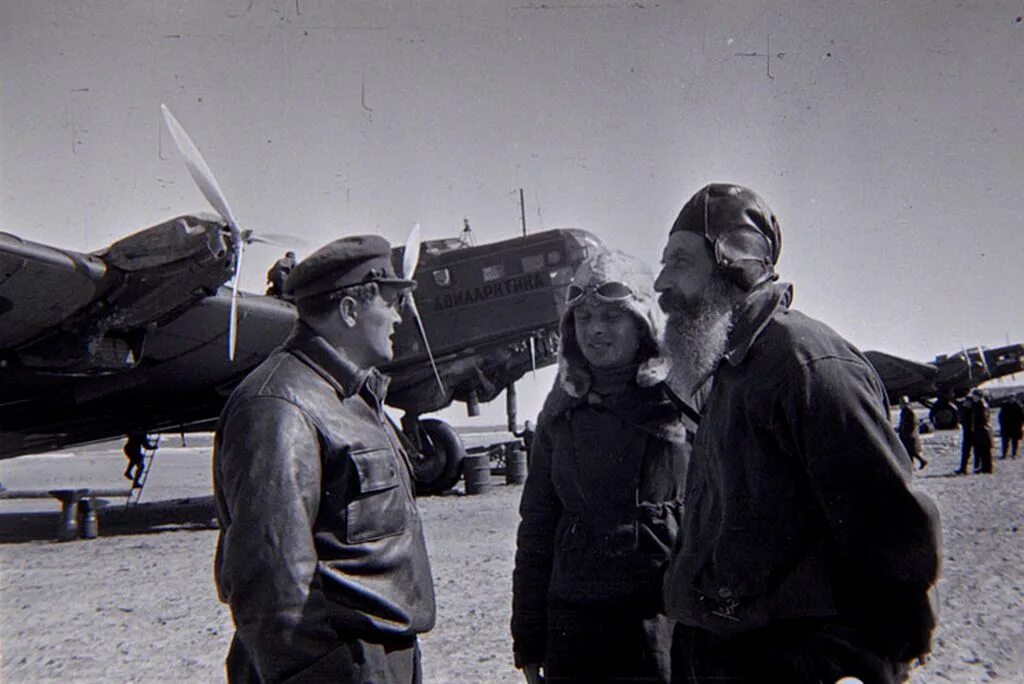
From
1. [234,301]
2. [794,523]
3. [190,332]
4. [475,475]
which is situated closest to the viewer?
[794,523]

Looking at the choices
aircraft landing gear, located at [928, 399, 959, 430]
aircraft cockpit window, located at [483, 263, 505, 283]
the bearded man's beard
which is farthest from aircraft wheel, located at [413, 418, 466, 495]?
aircraft landing gear, located at [928, 399, 959, 430]

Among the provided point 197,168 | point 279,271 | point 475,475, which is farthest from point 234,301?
point 475,475

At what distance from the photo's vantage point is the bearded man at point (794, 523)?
64.2 inches

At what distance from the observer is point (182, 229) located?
7.89 m

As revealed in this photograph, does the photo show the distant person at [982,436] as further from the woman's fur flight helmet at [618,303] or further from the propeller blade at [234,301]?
the woman's fur flight helmet at [618,303]

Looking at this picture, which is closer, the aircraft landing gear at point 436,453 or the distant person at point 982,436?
the aircraft landing gear at point 436,453

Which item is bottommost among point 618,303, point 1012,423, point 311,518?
point 1012,423

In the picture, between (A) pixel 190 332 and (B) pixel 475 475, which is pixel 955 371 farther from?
(A) pixel 190 332

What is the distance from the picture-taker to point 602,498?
262cm

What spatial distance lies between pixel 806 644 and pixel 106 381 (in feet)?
34.4

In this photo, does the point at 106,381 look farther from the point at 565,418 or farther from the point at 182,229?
the point at 565,418

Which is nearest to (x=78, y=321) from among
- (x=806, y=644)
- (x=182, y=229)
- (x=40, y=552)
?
(x=182, y=229)

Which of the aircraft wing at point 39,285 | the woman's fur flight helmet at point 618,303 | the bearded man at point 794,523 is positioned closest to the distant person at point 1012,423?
the aircraft wing at point 39,285

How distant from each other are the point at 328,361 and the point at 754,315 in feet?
3.53
